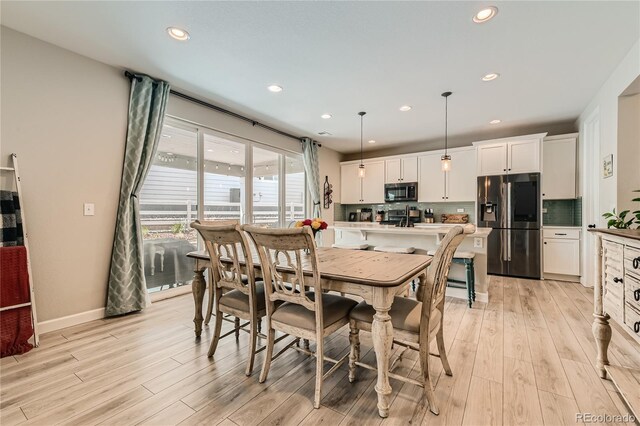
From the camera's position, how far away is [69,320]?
2.62m

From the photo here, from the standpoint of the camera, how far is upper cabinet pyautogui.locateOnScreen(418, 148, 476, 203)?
5227mm

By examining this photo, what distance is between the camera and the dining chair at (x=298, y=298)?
151cm

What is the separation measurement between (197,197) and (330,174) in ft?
10.9

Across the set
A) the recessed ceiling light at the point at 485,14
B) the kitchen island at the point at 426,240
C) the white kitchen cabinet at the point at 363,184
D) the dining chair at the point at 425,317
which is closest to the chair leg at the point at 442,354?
the dining chair at the point at 425,317

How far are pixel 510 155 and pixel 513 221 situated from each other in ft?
3.73

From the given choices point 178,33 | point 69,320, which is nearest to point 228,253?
point 178,33

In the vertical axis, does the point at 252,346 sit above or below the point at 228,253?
below

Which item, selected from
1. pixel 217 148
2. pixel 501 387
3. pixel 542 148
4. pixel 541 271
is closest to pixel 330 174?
pixel 217 148

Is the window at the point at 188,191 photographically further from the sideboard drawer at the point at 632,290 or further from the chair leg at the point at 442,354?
the sideboard drawer at the point at 632,290

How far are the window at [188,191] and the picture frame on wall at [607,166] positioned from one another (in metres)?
4.51

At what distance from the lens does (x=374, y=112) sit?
163 inches

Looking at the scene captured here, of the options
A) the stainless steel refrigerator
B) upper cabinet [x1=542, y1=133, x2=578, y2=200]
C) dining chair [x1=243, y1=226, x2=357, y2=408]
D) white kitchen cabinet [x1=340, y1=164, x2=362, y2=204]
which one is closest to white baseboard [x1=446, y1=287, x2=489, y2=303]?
the stainless steel refrigerator

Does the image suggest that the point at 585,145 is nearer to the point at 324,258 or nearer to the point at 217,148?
the point at 324,258

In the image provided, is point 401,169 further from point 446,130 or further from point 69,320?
point 69,320
